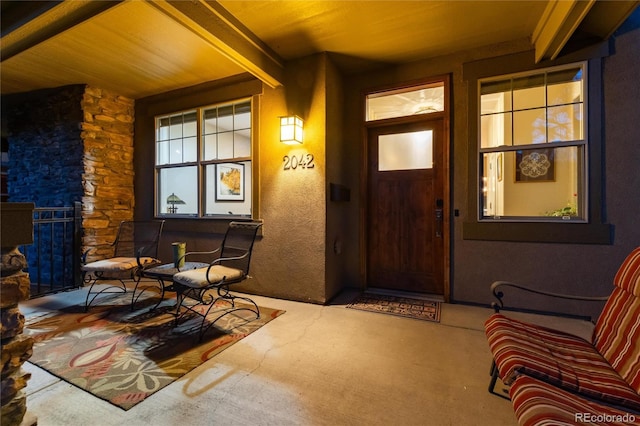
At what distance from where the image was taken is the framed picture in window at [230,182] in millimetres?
4461

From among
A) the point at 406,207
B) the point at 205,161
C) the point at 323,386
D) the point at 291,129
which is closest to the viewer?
the point at 323,386

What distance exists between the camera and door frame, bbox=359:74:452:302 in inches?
127

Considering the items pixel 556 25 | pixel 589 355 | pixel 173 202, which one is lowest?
pixel 589 355

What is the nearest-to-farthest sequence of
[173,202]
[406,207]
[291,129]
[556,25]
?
[556,25] < [291,129] < [406,207] < [173,202]

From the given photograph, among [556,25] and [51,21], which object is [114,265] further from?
[556,25]

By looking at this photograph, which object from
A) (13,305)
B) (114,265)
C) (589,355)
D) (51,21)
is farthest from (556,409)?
(51,21)

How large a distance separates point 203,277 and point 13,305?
1352 millimetres

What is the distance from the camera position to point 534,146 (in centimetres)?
296

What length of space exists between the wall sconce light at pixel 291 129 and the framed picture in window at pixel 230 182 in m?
1.42

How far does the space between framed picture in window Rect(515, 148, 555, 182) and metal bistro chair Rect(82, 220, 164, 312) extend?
4183mm

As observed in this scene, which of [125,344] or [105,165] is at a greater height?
[105,165]

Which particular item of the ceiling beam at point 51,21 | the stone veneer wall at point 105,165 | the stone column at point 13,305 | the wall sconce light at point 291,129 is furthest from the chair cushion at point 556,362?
the stone veneer wall at point 105,165

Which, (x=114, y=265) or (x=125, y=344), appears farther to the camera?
(x=114, y=265)

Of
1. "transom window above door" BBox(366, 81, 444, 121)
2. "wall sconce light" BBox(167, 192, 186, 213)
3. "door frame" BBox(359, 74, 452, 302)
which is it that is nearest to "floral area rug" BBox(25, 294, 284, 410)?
"door frame" BBox(359, 74, 452, 302)
